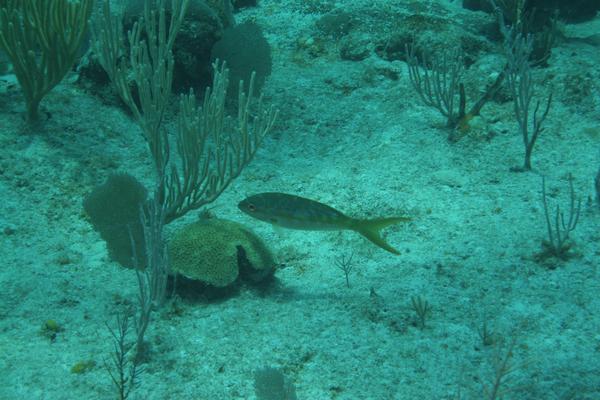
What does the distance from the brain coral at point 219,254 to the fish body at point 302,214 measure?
374 mm

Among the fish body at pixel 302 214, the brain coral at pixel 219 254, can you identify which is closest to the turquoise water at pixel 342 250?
the brain coral at pixel 219 254

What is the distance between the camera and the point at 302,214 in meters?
3.16

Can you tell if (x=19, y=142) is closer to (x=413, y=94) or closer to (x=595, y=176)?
(x=413, y=94)

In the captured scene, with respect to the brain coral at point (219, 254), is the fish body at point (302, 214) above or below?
above

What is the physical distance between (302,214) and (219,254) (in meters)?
0.78

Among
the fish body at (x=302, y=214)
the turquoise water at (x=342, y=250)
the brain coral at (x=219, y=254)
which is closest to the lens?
the turquoise water at (x=342, y=250)

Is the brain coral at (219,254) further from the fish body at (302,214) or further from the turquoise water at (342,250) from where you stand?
the fish body at (302,214)

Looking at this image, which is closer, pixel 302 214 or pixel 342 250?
pixel 302 214

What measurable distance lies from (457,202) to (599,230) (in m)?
1.20

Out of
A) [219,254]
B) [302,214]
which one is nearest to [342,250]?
[302,214]

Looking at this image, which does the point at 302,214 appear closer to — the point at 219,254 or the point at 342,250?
the point at 219,254

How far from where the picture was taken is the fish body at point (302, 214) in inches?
118

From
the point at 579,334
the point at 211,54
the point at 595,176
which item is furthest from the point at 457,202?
the point at 211,54

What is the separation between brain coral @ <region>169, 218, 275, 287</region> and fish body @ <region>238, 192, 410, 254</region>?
0.37 metres
